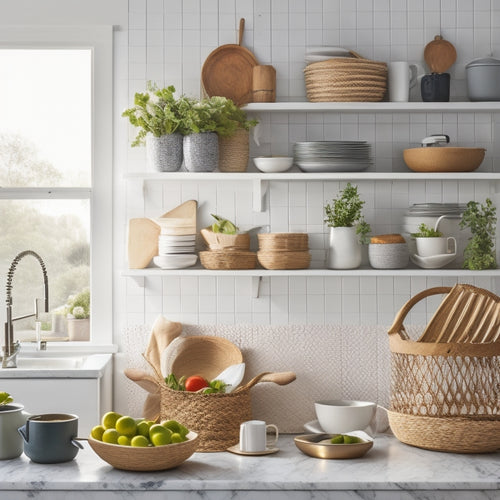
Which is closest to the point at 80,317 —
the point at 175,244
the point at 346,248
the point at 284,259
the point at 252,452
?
the point at 175,244

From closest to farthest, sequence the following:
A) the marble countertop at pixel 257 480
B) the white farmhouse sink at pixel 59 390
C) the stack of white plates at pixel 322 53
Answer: the marble countertop at pixel 257 480 < the white farmhouse sink at pixel 59 390 < the stack of white plates at pixel 322 53

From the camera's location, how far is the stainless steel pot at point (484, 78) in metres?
→ 2.97

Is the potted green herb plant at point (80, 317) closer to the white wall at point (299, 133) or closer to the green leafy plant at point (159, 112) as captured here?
the white wall at point (299, 133)

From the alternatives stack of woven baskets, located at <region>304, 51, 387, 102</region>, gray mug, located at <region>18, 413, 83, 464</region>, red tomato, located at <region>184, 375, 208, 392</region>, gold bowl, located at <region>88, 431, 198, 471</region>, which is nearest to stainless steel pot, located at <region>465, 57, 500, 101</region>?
Result: stack of woven baskets, located at <region>304, 51, 387, 102</region>

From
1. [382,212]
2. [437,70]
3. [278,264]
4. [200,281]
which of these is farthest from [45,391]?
[437,70]

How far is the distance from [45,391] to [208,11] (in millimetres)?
1585

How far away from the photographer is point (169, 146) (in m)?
2.92

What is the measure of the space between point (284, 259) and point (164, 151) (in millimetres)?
599

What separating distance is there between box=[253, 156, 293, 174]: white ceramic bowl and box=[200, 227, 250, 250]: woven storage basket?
264mm

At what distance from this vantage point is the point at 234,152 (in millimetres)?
2992

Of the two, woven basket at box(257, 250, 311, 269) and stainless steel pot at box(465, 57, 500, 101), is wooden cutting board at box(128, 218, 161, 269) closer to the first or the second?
woven basket at box(257, 250, 311, 269)

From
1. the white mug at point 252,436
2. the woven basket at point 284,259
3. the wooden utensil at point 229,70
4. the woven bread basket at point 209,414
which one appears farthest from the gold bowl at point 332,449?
the wooden utensil at point 229,70

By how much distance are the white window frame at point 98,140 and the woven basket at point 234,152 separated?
0.47 meters

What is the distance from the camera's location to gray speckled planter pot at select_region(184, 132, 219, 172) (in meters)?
2.90
